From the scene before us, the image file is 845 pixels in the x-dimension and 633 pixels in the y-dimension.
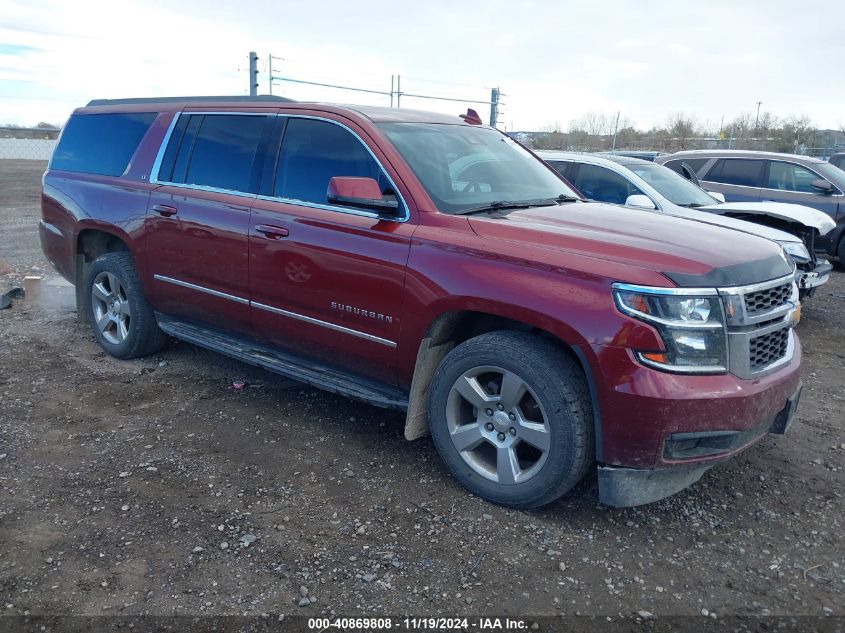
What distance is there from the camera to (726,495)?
3695 millimetres

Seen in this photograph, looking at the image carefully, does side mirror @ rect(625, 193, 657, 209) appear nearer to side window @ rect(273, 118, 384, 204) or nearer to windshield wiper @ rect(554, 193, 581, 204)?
windshield wiper @ rect(554, 193, 581, 204)

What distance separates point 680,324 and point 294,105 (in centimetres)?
267

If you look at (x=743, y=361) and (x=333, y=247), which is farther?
(x=333, y=247)

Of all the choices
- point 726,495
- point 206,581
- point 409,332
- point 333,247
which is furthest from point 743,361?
point 206,581

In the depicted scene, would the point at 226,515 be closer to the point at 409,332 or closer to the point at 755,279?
the point at 409,332

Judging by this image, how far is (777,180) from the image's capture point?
34.7 ft

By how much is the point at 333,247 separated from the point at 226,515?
147 cm

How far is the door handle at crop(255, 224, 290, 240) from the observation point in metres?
4.12

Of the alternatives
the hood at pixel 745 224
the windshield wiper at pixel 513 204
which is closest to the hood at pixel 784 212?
the hood at pixel 745 224

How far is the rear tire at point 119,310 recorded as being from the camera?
5.27 meters

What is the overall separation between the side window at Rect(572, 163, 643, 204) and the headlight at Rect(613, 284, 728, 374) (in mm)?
4991

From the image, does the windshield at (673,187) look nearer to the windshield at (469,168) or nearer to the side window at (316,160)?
the windshield at (469,168)

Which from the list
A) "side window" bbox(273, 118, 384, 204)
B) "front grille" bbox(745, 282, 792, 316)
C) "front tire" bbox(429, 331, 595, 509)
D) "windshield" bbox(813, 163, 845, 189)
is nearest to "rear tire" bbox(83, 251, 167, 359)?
"side window" bbox(273, 118, 384, 204)

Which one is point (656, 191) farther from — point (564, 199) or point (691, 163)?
point (564, 199)
